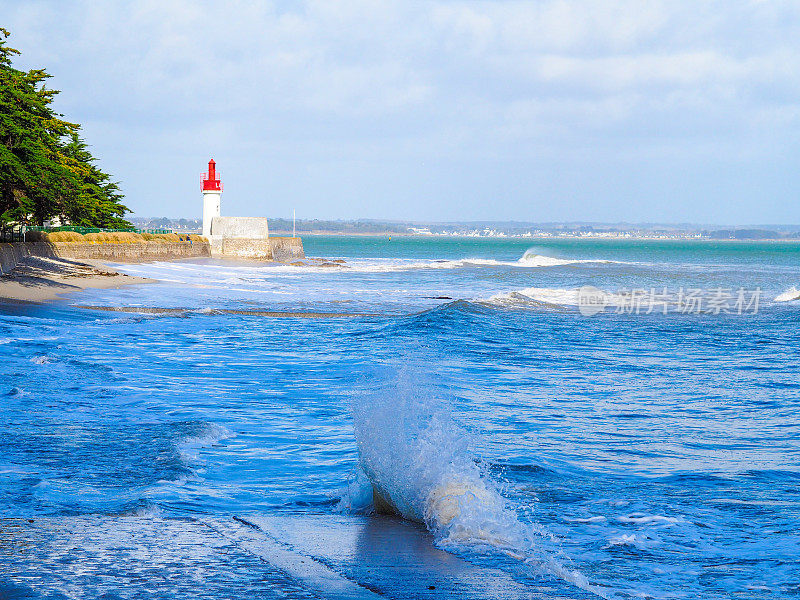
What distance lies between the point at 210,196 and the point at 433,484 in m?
54.0

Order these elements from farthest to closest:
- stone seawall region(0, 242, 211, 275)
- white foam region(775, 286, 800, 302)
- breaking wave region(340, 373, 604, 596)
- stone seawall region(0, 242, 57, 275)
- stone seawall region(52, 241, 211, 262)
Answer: stone seawall region(52, 241, 211, 262), white foam region(775, 286, 800, 302), stone seawall region(0, 242, 211, 275), stone seawall region(0, 242, 57, 275), breaking wave region(340, 373, 604, 596)

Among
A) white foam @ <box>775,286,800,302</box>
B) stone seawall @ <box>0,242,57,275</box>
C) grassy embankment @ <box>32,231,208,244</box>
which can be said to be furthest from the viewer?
grassy embankment @ <box>32,231,208,244</box>

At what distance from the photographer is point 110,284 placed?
1199 inches

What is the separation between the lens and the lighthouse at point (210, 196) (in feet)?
187

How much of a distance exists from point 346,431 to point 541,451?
211cm

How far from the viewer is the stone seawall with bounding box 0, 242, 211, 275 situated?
28.5m

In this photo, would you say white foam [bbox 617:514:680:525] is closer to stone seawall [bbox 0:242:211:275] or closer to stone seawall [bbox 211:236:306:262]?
stone seawall [bbox 0:242:211:275]

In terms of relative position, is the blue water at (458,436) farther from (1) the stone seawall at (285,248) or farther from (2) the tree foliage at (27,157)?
(1) the stone seawall at (285,248)

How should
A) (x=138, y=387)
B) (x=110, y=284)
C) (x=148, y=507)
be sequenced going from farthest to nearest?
(x=110, y=284), (x=138, y=387), (x=148, y=507)

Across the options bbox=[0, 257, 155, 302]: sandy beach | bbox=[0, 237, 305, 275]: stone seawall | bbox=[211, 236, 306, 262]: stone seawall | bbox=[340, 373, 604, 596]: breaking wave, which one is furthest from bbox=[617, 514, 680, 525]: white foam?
bbox=[211, 236, 306, 262]: stone seawall

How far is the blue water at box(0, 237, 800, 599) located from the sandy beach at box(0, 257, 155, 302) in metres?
4.80

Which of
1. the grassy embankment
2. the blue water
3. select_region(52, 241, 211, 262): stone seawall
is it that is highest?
the grassy embankment

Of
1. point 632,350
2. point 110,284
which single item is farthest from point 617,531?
point 110,284

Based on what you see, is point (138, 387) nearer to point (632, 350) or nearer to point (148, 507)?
point (148, 507)
